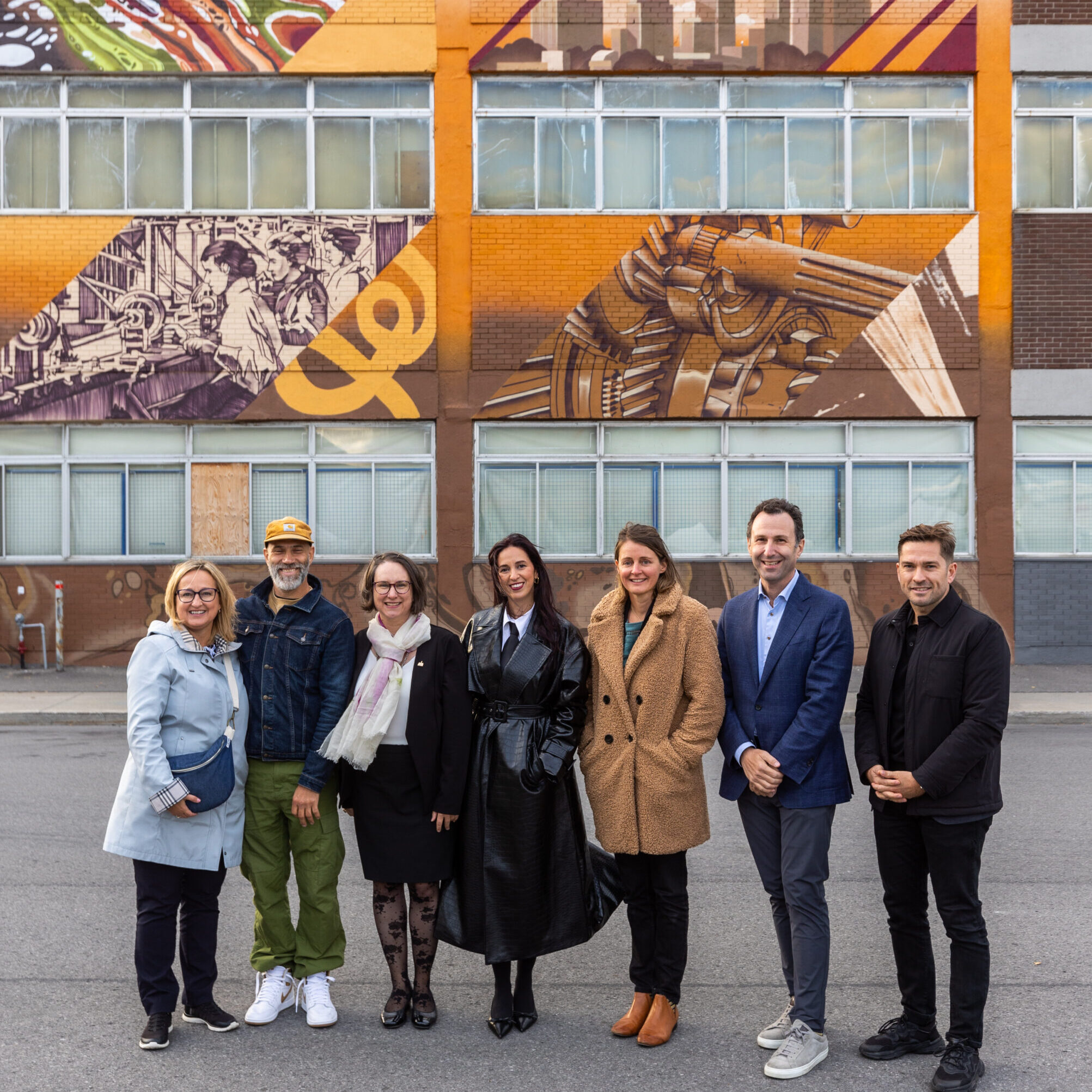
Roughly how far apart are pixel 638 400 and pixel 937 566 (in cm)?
1190

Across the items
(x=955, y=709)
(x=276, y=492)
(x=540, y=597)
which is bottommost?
(x=955, y=709)

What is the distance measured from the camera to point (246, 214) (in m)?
16.0

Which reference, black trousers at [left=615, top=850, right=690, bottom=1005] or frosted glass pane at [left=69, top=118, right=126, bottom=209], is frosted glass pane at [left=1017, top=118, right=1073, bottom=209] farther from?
black trousers at [left=615, top=850, right=690, bottom=1005]

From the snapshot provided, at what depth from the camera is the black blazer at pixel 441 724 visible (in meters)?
4.53

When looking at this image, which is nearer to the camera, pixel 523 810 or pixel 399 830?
pixel 523 810

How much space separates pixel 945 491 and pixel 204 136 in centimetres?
1151

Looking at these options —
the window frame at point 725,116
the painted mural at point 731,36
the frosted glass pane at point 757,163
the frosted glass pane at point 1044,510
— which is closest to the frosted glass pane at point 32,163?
the window frame at point 725,116

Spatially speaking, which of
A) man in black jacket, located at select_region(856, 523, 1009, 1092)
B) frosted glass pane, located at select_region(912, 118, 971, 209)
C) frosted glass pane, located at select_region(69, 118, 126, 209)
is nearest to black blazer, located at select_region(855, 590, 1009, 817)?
man in black jacket, located at select_region(856, 523, 1009, 1092)

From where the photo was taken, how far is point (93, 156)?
53.0 feet

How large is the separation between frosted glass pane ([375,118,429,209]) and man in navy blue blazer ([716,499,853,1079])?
12.8 m

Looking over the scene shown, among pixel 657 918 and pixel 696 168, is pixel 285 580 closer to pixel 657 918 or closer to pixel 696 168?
pixel 657 918


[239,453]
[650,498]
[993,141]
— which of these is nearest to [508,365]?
[650,498]

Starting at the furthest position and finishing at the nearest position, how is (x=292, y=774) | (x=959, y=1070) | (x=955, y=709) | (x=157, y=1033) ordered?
(x=292, y=774) < (x=157, y=1033) < (x=955, y=709) < (x=959, y=1070)

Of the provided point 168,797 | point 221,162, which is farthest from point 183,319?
point 168,797
